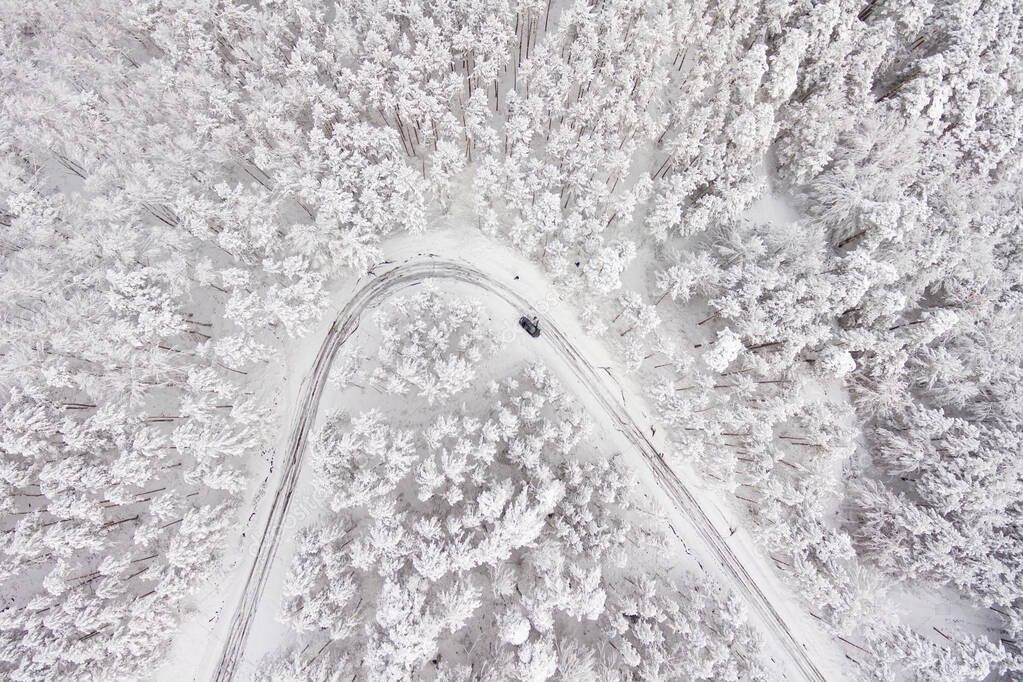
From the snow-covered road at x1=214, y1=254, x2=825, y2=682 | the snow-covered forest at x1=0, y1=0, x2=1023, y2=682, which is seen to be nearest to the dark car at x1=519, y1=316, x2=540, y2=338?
the snow-covered road at x1=214, y1=254, x2=825, y2=682

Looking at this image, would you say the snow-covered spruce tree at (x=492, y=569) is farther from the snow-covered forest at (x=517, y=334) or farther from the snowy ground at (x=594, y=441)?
the snowy ground at (x=594, y=441)

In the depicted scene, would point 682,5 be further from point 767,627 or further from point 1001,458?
point 767,627

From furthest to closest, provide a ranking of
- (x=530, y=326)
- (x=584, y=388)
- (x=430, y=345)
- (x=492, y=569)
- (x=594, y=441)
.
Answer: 1. (x=584, y=388)
2. (x=530, y=326)
3. (x=594, y=441)
4. (x=430, y=345)
5. (x=492, y=569)

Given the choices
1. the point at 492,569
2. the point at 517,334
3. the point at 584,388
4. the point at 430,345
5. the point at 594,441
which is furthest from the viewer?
the point at 517,334

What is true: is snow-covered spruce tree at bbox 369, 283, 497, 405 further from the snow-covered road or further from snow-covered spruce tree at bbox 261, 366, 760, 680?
snow-covered spruce tree at bbox 261, 366, 760, 680

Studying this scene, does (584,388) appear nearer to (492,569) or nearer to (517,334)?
(517,334)

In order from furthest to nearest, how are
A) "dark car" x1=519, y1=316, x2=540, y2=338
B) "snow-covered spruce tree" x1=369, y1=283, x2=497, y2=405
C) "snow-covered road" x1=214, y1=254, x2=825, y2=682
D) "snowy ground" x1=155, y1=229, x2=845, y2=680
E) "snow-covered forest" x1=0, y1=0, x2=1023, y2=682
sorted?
1. "dark car" x1=519, y1=316, x2=540, y2=338
2. "snow-covered road" x1=214, y1=254, x2=825, y2=682
3. "snowy ground" x1=155, y1=229, x2=845, y2=680
4. "snow-covered spruce tree" x1=369, y1=283, x2=497, y2=405
5. "snow-covered forest" x1=0, y1=0, x2=1023, y2=682

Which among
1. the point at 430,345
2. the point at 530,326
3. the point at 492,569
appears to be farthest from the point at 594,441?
the point at 430,345
